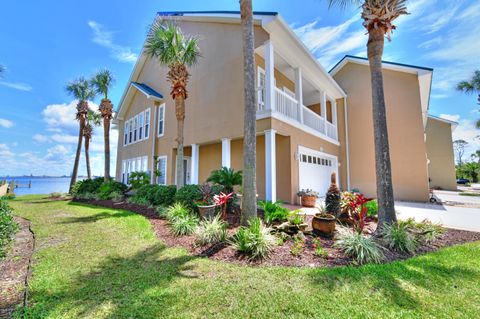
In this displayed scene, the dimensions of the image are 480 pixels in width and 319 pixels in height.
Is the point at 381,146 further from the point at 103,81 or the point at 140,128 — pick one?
the point at 103,81

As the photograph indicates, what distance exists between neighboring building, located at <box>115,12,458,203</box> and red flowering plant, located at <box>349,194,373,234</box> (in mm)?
3133

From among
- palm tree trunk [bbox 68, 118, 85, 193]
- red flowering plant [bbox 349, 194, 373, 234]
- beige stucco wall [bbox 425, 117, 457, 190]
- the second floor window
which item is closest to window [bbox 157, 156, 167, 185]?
the second floor window

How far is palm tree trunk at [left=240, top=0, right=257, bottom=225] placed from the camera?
18.4 ft

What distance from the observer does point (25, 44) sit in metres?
14.5

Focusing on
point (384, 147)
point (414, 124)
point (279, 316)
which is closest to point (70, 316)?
point (279, 316)

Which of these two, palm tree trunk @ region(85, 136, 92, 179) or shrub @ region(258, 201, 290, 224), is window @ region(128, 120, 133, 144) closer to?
palm tree trunk @ region(85, 136, 92, 179)

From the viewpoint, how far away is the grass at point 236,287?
108 inches

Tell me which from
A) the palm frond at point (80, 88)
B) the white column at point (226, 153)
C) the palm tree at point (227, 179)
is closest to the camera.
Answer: the palm tree at point (227, 179)

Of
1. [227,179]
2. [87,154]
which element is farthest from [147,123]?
[227,179]

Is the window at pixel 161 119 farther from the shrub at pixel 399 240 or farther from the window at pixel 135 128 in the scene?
the shrub at pixel 399 240

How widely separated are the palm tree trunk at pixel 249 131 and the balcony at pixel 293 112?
10.8 ft

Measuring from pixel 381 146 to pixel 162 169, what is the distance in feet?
44.1

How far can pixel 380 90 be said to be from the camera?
5.79 m

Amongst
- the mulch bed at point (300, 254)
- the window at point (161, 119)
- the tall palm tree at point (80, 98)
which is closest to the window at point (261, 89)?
the mulch bed at point (300, 254)
